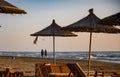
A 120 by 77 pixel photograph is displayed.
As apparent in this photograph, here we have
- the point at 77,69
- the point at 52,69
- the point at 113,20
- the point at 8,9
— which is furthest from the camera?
the point at 52,69

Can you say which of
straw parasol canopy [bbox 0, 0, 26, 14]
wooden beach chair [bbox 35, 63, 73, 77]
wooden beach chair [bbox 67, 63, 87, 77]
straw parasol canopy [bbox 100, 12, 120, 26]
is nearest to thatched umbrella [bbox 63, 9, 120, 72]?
wooden beach chair [bbox 35, 63, 73, 77]

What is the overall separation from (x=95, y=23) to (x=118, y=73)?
3.96 meters

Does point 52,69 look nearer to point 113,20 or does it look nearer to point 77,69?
point 113,20

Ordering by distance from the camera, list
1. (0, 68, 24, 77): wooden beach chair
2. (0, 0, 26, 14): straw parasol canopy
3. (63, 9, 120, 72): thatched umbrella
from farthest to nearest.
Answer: (63, 9, 120, 72): thatched umbrella, (0, 68, 24, 77): wooden beach chair, (0, 0, 26, 14): straw parasol canopy

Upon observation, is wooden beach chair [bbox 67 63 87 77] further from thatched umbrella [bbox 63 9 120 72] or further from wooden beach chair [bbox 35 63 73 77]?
thatched umbrella [bbox 63 9 120 72]

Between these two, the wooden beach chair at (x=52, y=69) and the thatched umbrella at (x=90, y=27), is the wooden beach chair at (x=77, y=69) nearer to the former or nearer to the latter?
the wooden beach chair at (x=52, y=69)

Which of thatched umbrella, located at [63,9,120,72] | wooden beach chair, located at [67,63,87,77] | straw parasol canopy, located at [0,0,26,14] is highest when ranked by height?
straw parasol canopy, located at [0,0,26,14]

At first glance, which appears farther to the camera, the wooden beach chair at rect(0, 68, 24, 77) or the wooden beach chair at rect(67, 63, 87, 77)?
the wooden beach chair at rect(0, 68, 24, 77)

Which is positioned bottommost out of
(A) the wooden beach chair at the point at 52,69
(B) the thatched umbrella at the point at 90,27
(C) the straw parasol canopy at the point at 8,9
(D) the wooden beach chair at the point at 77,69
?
(A) the wooden beach chair at the point at 52,69

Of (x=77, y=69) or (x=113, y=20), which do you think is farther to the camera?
(x=113, y=20)

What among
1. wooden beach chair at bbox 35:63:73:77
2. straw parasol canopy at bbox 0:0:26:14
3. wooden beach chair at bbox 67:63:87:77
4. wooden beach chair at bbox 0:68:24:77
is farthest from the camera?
wooden beach chair at bbox 35:63:73:77

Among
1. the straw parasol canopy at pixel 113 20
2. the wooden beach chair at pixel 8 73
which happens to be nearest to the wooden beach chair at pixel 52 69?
the wooden beach chair at pixel 8 73

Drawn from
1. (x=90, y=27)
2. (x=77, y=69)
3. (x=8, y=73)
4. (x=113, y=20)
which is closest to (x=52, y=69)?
(x=90, y=27)

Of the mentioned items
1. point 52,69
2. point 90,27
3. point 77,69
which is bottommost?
point 52,69
